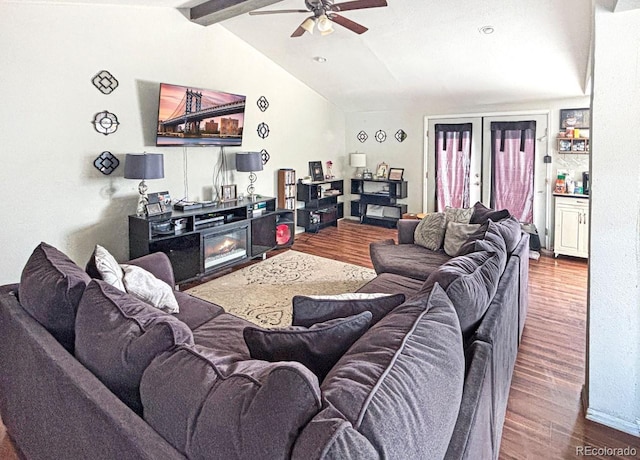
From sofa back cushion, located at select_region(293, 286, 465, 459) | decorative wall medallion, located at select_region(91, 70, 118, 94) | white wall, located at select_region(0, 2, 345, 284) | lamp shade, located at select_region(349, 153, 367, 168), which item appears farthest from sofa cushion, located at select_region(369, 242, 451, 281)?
lamp shade, located at select_region(349, 153, 367, 168)

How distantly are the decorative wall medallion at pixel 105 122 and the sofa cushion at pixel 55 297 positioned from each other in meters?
2.76

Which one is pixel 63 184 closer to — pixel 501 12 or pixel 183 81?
pixel 183 81

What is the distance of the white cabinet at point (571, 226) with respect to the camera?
5246mm

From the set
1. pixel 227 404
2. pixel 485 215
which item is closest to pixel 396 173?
pixel 485 215

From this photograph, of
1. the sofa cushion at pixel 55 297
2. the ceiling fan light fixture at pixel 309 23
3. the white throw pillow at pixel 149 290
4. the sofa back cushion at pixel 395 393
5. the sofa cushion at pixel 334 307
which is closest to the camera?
the sofa back cushion at pixel 395 393

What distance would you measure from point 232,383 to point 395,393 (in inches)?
15.5

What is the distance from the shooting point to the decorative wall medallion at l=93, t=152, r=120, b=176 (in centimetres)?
424

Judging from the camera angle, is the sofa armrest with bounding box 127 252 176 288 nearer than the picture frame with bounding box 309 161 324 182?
Yes

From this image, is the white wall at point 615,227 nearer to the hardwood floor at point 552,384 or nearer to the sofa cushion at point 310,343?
the hardwood floor at point 552,384

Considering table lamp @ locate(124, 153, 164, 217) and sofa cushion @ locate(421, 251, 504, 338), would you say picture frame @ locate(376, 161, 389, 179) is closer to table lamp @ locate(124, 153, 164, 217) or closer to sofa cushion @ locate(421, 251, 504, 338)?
table lamp @ locate(124, 153, 164, 217)

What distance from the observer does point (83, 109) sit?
4066 mm

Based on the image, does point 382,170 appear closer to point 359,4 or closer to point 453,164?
point 453,164

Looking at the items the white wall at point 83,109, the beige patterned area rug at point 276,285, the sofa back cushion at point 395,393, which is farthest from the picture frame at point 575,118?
the sofa back cushion at point 395,393

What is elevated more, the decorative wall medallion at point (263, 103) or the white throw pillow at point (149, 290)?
the decorative wall medallion at point (263, 103)
